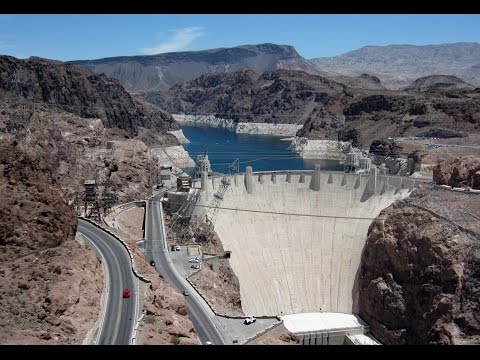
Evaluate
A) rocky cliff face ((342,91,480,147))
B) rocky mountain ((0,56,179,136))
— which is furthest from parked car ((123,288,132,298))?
rocky cliff face ((342,91,480,147))

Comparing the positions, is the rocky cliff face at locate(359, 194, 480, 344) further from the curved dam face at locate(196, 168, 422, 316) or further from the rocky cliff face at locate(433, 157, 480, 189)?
the rocky cliff face at locate(433, 157, 480, 189)

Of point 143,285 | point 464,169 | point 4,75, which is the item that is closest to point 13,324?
point 143,285

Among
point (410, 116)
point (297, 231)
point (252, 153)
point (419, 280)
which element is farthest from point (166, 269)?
point (410, 116)

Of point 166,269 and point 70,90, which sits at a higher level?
point 70,90

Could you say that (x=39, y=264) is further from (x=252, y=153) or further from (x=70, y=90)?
(x=252, y=153)

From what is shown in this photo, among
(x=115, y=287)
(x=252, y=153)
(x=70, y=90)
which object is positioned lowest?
(x=252, y=153)

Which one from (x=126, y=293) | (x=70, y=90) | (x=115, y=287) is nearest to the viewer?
(x=126, y=293)
